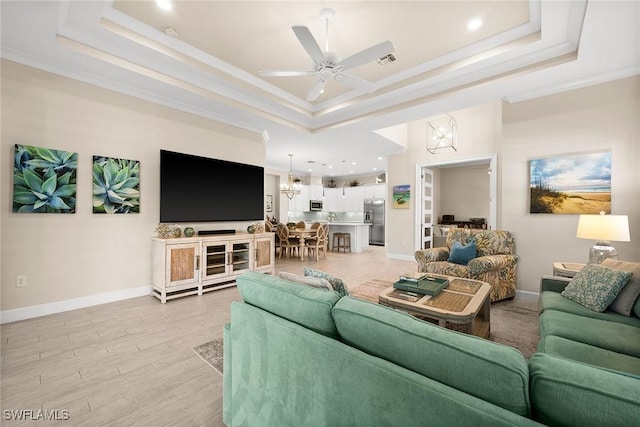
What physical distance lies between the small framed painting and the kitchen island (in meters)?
1.72

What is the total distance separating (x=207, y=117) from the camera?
450cm

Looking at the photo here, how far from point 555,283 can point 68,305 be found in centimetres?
530

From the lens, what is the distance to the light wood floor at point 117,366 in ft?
5.50

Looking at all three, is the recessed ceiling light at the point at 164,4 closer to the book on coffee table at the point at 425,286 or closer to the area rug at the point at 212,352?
the area rug at the point at 212,352

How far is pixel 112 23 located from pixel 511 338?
5.09 m

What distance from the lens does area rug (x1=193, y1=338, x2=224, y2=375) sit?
7.09ft

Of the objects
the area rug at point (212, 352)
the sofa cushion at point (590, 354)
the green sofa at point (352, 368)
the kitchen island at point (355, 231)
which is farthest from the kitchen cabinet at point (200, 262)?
the kitchen island at point (355, 231)

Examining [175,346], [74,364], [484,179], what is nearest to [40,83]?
[74,364]

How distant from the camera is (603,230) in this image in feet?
9.12

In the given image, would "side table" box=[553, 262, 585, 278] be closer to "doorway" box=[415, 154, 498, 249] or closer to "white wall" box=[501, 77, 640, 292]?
"white wall" box=[501, 77, 640, 292]

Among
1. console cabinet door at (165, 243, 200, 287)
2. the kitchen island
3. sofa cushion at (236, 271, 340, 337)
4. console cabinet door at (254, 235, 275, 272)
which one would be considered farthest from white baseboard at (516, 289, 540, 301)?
the kitchen island

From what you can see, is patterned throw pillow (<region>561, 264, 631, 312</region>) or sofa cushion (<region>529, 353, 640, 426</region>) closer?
sofa cushion (<region>529, 353, 640, 426</region>)

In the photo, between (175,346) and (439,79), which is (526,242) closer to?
(439,79)

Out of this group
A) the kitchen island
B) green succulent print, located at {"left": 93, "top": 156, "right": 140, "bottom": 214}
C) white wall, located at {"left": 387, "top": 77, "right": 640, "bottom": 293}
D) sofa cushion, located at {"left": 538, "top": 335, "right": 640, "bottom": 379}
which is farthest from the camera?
the kitchen island
